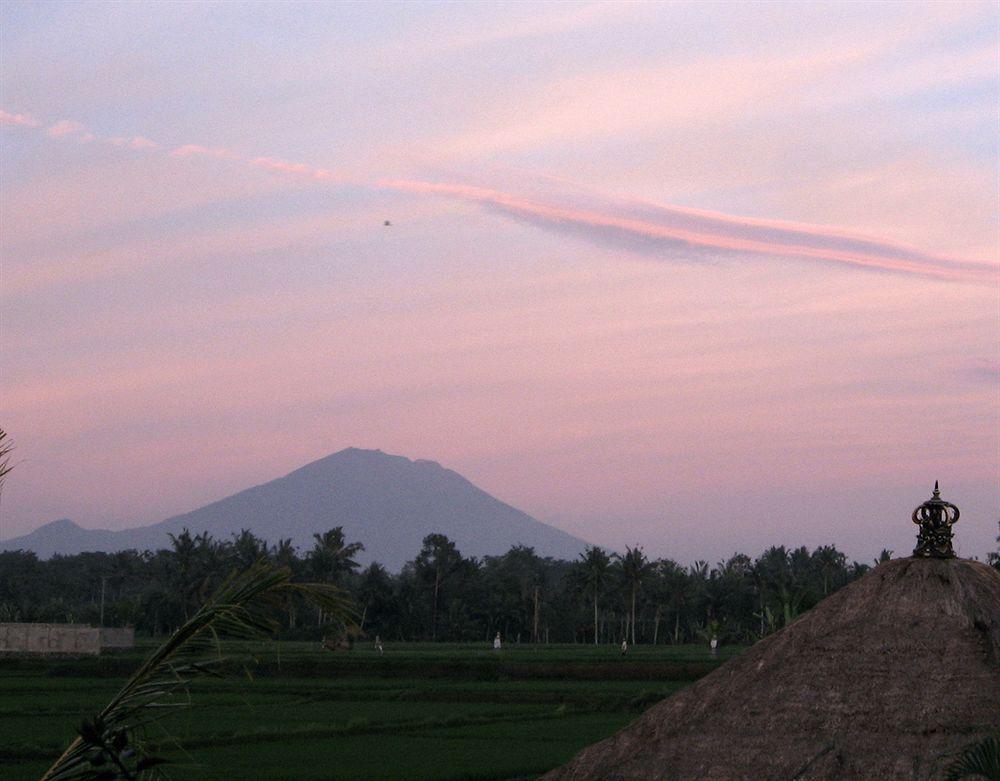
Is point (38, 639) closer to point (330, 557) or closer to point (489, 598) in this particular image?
point (330, 557)

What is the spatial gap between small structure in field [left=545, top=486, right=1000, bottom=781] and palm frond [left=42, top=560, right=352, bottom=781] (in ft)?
30.9

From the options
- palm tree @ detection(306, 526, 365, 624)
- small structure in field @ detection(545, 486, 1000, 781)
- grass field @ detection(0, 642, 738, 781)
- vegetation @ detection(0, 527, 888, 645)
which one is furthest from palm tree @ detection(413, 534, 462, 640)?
small structure in field @ detection(545, 486, 1000, 781)

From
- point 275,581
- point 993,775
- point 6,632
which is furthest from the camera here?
point 6,632

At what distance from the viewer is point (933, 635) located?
1444 cm

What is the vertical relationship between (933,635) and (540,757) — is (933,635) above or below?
above

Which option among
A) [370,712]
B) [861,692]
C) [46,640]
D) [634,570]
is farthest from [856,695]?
[634,570]

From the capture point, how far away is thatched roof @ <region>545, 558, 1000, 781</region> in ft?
45.8

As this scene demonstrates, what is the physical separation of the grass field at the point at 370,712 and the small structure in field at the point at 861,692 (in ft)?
17.0

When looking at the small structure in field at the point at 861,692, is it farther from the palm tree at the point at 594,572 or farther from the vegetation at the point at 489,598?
the palm tree at the point at 594,572

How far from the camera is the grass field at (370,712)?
28484 millimetres

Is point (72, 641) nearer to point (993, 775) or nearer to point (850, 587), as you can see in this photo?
point (850, 587)

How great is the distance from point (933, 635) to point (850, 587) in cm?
124

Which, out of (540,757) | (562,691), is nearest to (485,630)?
(562,691)

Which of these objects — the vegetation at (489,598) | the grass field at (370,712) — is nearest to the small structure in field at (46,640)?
the grass field at (370,712)
